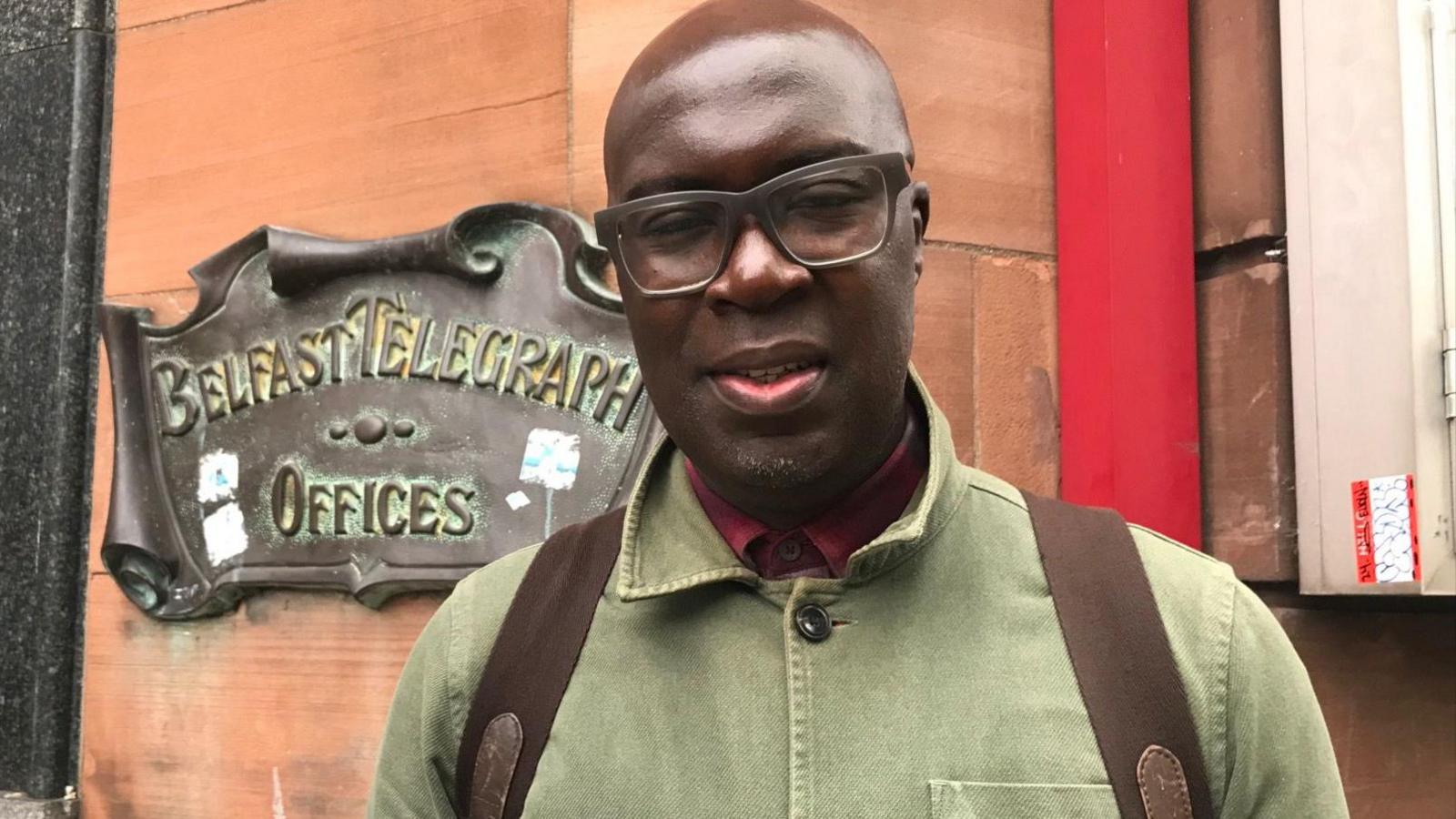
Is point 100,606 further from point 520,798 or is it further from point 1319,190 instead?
point 1319,190

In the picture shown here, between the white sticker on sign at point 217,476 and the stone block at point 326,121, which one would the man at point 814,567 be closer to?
the stone block at point 326,121

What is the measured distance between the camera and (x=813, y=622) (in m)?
1.49

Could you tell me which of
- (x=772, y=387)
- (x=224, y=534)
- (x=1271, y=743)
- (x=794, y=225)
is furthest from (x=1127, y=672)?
(x=224, y=534)

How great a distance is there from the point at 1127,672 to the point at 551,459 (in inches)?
61.2

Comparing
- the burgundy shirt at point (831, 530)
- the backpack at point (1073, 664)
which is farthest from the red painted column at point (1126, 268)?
the burgundy shirt at point (831, 530)

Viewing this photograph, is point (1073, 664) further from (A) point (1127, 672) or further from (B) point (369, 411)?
(B) point (369, 411)

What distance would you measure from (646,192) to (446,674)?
2.15ft

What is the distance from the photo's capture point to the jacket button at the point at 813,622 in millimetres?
1486

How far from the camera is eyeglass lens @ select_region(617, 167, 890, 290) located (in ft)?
4.77

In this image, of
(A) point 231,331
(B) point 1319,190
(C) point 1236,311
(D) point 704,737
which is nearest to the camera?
(D) point 704,737

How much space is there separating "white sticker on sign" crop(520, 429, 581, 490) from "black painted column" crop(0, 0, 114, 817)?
1.41 metres

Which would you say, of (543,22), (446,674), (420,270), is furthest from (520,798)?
(543,22)

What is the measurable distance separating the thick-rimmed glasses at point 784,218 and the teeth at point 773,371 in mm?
110

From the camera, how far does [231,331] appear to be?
316 cm
